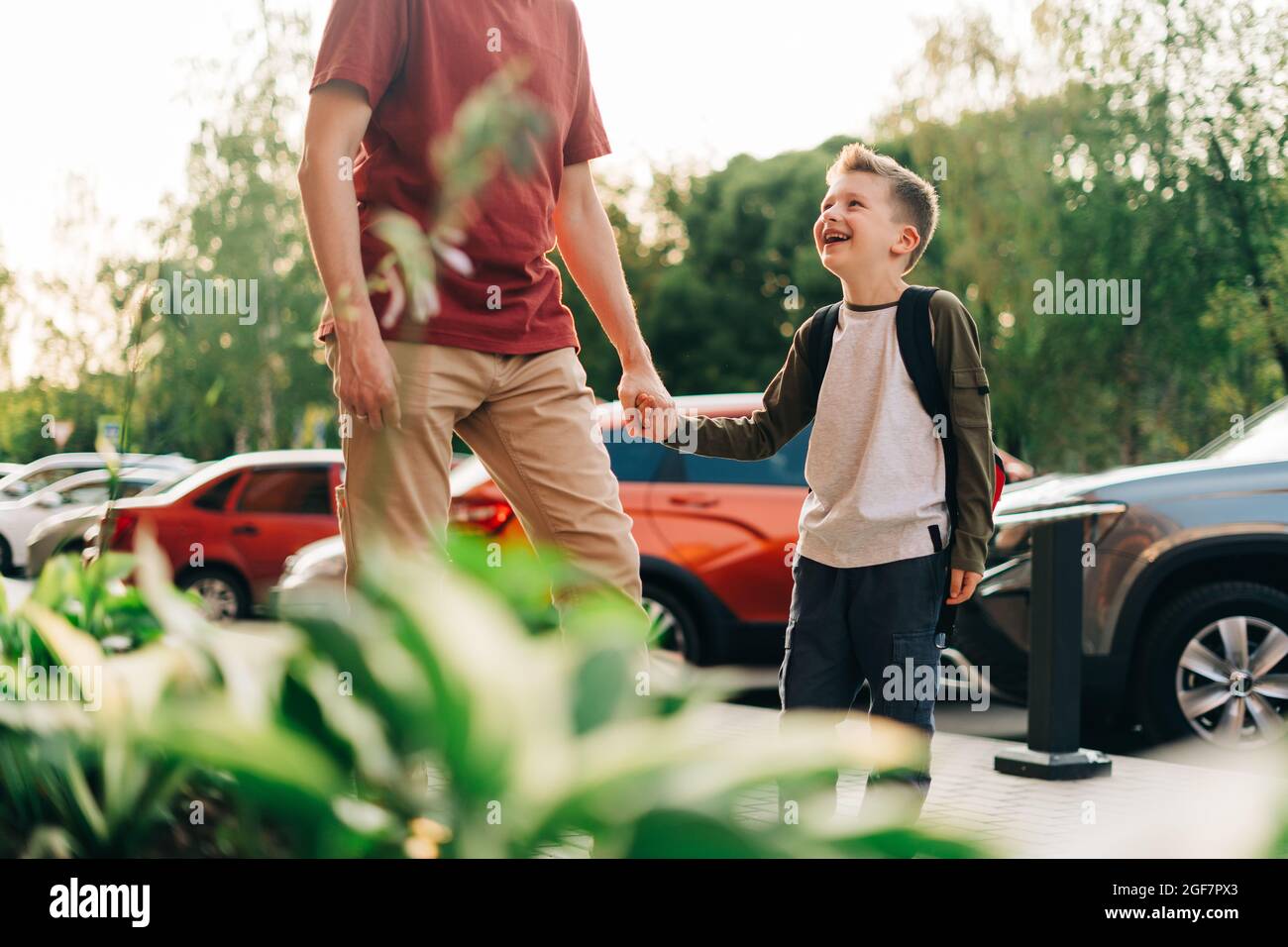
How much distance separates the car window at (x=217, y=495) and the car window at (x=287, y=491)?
144mm

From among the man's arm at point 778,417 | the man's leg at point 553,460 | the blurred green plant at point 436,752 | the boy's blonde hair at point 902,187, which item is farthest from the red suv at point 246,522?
the blurred green plant at point 436,752

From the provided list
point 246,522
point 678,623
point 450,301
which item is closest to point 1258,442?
point 678,623

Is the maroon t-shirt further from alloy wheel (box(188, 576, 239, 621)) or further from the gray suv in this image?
alloy wheel (box(188, 576, 239, 621))

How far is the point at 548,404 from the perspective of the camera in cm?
284

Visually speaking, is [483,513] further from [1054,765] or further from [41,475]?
[41,475]

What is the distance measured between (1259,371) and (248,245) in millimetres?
23296

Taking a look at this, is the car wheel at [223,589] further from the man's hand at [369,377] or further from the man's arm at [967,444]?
the man's hand at [369,377]

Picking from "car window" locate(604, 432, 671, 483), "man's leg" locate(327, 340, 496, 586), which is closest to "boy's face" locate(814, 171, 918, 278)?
"man's leg" locate(327, 340, 496, 586)

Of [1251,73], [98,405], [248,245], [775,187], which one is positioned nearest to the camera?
[1251,73]

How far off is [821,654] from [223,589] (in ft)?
38.6

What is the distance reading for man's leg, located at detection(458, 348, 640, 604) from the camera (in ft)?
9.02

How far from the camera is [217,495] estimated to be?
1448 cm
